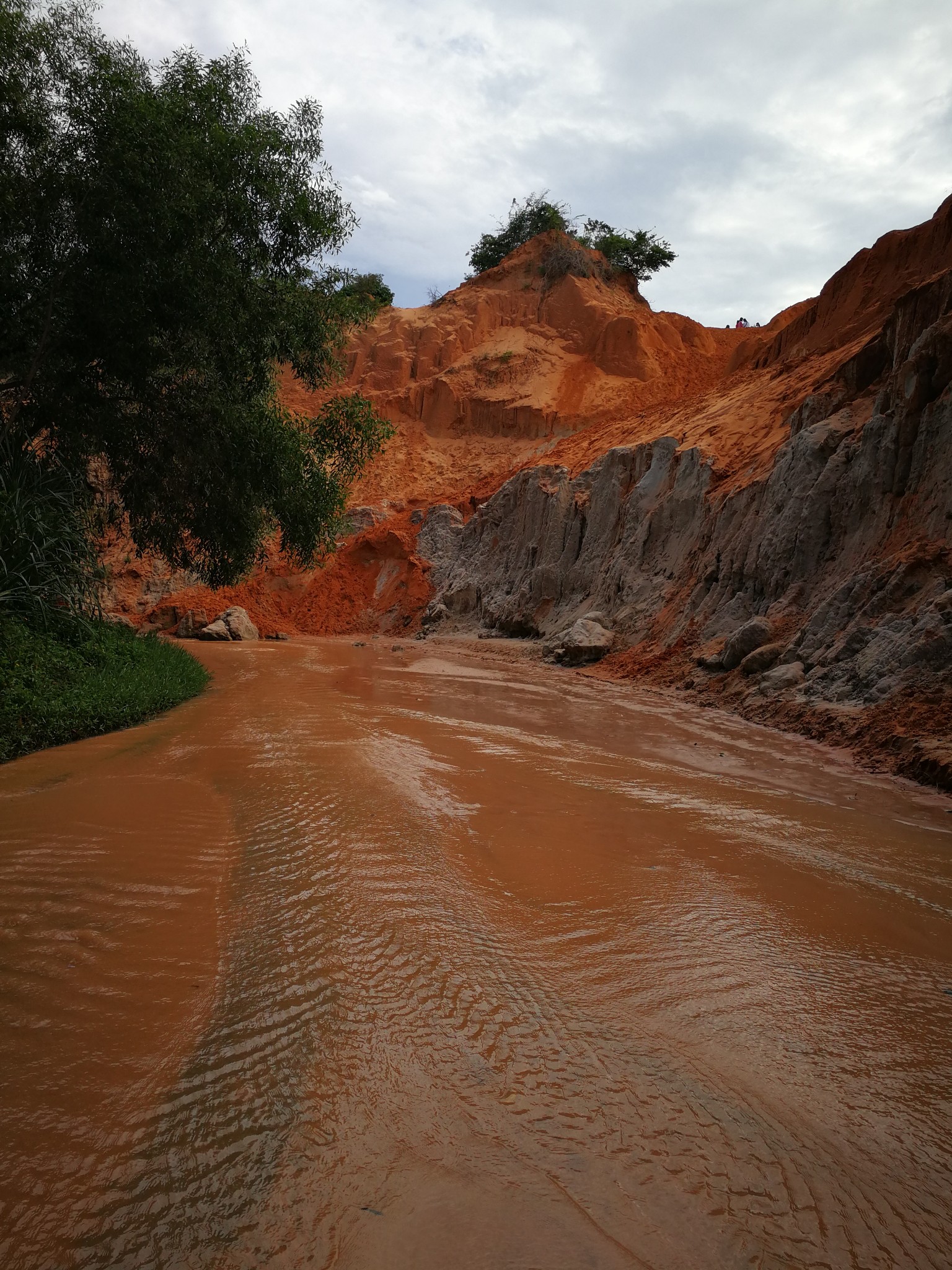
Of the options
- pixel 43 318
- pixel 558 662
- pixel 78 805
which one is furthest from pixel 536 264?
pixel 78 805

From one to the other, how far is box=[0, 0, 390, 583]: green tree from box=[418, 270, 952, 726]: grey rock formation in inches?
249

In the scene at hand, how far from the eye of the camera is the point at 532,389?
31.2m

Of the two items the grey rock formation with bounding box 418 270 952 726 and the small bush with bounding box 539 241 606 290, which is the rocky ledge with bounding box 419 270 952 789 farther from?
the small bush with bounding box 539 241 606 290

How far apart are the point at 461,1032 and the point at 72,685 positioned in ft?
19.6

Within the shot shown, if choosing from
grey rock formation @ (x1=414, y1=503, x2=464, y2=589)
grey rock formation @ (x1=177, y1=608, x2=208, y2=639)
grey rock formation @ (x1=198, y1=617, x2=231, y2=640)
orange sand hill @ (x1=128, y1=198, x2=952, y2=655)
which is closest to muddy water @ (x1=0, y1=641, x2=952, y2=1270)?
orange sand hill @ (x1=128, y1=198, x2=952, y2=655)

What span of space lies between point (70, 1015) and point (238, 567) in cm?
990

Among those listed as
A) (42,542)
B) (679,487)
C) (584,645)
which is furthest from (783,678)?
(42,542)

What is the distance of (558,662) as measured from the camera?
14.2 meters

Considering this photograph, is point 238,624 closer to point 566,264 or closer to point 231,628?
point 231,628

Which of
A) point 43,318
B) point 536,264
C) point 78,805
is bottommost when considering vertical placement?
point 78,805

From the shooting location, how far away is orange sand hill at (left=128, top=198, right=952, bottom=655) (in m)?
15.5

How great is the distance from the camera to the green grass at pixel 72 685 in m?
5.65

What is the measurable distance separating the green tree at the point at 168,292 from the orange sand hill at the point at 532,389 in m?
6.94

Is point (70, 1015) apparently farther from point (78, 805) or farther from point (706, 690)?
A: point (706, 690)
